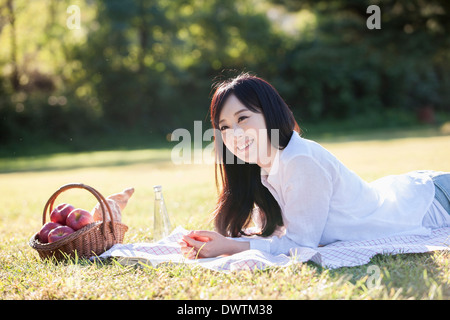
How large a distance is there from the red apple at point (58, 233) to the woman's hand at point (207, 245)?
738 mm

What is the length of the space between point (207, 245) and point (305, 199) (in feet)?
2.04

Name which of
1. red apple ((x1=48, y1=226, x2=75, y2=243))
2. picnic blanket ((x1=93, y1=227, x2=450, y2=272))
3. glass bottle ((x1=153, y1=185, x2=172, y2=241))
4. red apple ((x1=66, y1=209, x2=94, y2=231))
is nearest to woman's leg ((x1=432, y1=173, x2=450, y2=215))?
picnic blanket ((x1=93, y1=227, x2=450, y2=272))

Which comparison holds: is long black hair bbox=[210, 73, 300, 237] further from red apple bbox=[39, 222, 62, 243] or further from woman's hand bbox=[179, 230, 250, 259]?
red apple bbox=[39, 222, 62, 243]

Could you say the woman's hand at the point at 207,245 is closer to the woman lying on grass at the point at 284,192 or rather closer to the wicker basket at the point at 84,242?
the woman lying on grass at the point at 284,192

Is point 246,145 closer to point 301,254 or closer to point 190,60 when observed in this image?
point 301,254

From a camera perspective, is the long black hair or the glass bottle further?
the glass bottle

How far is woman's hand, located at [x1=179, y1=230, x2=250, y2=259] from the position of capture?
2.72 meters

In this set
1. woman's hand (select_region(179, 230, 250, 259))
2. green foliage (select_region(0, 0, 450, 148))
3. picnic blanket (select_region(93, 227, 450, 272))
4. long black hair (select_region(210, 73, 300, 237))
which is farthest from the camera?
green foliage (select_region(0, 0, 450, 148))
